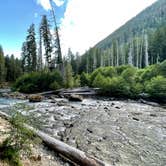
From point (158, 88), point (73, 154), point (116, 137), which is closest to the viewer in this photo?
point (73, 154)

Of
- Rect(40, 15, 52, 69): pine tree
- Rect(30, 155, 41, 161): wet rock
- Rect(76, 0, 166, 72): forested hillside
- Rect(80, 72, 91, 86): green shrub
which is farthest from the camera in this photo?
Rect(76, 0, 166, 72): forested hillside

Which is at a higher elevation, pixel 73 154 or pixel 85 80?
pixel 85 80

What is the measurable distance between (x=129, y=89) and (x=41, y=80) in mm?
12382

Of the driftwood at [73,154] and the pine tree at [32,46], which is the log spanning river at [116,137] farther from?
the pine tree at [32,46]

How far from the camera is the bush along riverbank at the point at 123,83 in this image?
23.2 metres

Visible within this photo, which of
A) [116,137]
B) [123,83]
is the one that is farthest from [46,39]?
[116,137]

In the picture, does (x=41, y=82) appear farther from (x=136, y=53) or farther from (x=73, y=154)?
(x=136, y=53)

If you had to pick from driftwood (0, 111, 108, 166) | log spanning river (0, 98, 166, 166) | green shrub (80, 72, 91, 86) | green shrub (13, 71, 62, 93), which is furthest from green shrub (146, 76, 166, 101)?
driftwood (0, 111, 108, 166)

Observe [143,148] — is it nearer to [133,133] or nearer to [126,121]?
[133,133]

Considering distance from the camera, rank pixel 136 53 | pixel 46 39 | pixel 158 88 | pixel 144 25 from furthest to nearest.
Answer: pixel 144 25 → pixel 136 53 → pixel 46 39 → pixel 158 88

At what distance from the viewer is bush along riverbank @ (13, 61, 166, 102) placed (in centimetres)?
2322

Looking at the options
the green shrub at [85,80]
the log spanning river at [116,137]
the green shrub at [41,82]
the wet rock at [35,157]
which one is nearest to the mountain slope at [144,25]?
the green shrub at [85,80]

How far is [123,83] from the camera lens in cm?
2542

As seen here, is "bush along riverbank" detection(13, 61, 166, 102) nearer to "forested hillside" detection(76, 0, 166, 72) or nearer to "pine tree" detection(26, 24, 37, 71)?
"pine tree" detection(26, 24, 37, 71)
